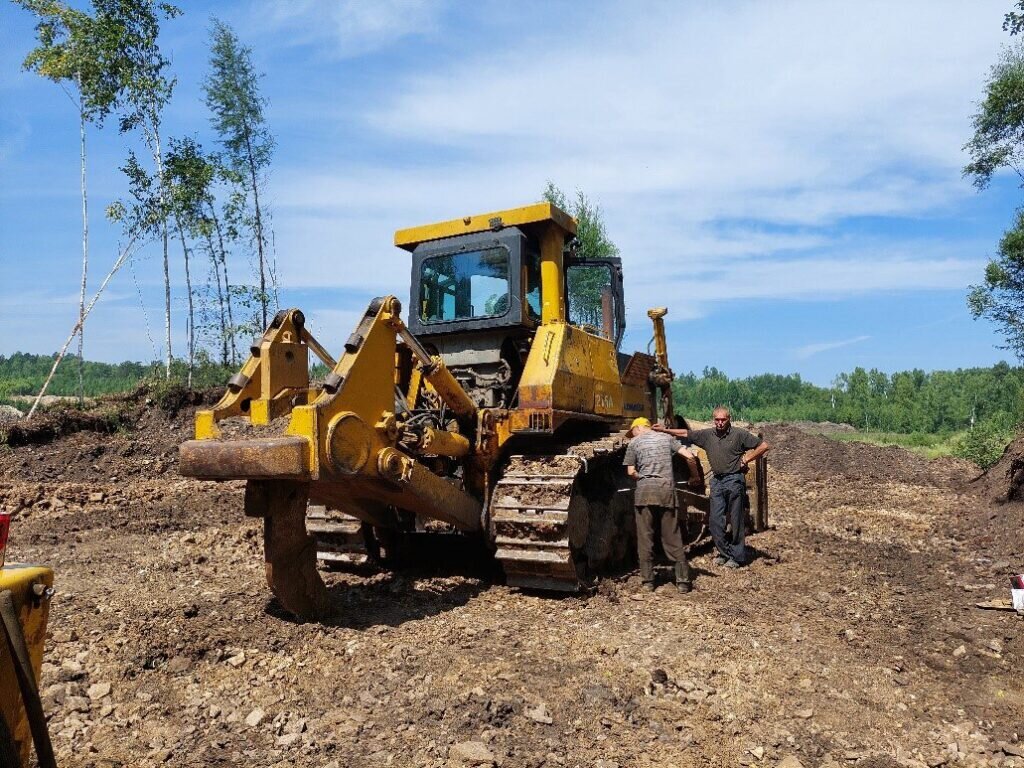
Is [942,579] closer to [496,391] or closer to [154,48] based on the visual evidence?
[496,391]

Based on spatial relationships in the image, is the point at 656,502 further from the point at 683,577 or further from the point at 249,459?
the point at 249,459

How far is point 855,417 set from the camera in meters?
57.3

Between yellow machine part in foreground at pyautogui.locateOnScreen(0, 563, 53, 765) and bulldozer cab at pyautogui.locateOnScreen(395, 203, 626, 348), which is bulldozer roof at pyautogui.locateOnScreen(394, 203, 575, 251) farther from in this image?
yellow machine part in foreground at pyautogui.locateOnScreen(0, 563, 53, 765)

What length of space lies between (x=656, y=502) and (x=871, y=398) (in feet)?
204

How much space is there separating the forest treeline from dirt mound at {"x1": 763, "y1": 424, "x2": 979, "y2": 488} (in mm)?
20803

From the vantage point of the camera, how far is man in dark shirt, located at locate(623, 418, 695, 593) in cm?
703

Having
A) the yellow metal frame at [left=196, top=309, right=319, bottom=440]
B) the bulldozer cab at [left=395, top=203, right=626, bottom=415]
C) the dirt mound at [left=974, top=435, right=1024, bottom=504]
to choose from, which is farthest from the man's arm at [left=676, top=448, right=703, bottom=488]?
the dirt mound at [left=974, top=435, right=1024, bottom=504]

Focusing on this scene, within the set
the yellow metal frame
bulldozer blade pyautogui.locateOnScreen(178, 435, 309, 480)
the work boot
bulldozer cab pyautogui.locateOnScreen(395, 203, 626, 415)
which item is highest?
bulldozer cab pyautogui.locateOnScreen(395, 203, 626, 415)

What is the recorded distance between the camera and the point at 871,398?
6328 centimetres

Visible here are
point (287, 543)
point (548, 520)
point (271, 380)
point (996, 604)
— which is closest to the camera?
point (287, 543)

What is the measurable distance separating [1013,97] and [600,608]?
24785mm

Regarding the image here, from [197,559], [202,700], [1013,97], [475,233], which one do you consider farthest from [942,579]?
[1013,97]

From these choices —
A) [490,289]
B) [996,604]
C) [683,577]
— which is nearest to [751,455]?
[683,577]

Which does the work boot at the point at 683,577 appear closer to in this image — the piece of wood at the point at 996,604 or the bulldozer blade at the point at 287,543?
the piece of wood at the point at 996,604
